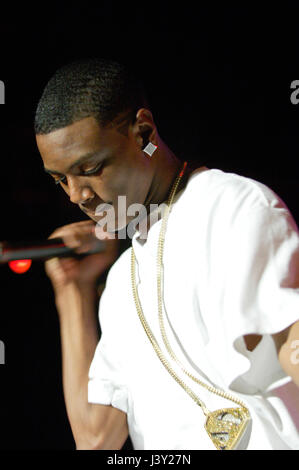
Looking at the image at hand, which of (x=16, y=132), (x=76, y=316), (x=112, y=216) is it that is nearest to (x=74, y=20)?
(x=16, y=132)

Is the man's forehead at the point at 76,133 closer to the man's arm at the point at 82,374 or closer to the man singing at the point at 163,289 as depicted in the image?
the man singing at the point at 163,289

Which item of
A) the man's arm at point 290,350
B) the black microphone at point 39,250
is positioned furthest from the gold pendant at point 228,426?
the black microphone at point 39,250

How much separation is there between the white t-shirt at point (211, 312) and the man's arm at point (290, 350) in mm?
27

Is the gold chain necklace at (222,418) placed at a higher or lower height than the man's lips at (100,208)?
lower

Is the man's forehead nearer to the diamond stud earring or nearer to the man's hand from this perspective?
the diamond stud earring

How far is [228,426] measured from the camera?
0.90m

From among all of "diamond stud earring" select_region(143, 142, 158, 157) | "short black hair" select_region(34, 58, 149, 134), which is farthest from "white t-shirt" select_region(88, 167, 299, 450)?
"short black hair" select_region(34, 58, 149, 134)

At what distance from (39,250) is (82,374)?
1.03ft

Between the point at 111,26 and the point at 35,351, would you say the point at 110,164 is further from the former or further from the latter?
the point at 35,351

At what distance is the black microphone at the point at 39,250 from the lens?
3.84 ft

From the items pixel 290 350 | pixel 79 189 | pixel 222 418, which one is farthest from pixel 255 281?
pixel 79 189

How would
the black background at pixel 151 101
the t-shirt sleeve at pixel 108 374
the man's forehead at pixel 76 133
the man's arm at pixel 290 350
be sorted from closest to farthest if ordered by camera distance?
the man's arm at pixel 290 350, the man's forehead at pixel 76 133, the t-shirt sleeve at pixel 108 374, the black background at pixel 151 101

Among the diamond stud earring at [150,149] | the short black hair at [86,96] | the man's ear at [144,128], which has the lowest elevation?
the diamond stud earring at [150,149]

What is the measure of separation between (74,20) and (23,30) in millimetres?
138
